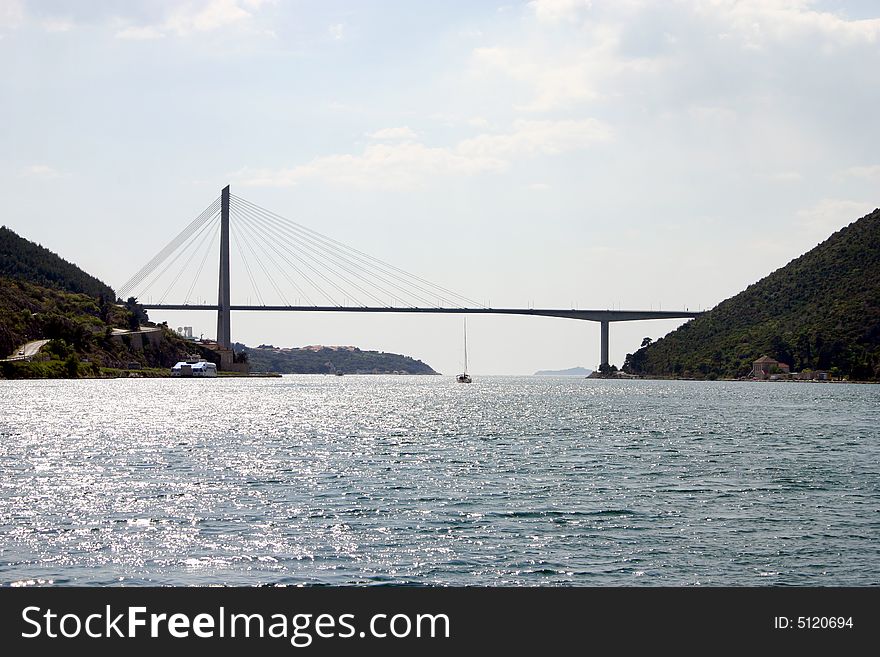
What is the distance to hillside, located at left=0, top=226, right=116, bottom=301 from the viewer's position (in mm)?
181375

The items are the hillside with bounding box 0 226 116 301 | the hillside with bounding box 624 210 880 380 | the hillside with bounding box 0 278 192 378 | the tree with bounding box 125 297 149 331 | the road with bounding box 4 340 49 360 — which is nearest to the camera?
the road with bounding box 4 340 49 360

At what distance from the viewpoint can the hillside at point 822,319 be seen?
521 feet

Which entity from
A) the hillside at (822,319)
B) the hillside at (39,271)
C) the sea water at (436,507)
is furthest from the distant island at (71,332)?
the hillside at (822,319)

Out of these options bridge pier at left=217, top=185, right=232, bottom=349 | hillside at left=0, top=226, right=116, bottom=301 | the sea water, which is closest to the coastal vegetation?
hillside at left=0, top=226, right=116, bottom=301

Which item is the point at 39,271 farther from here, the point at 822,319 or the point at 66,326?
the point at 822,319

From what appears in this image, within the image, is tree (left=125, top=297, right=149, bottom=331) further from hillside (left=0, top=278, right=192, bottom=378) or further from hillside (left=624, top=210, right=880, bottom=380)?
hillside (left=624, top=210, right=880, bottom=380)

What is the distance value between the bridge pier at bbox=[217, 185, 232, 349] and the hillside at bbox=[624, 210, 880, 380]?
92.5 meters

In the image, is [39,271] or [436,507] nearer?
[436,507]

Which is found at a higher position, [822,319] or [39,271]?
[39,271]

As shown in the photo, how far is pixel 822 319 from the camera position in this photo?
169 meters

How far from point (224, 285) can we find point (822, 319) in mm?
100604

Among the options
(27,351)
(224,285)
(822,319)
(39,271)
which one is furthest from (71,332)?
(822,319)

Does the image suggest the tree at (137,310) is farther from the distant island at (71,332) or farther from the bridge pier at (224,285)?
the bridge pier at (224,285)
